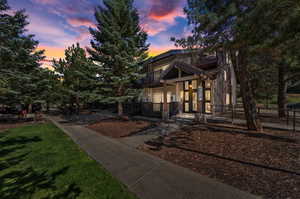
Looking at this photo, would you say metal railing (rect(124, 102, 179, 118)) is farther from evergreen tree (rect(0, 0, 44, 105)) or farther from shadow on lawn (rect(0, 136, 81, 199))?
evergreen tree (rect(0, 0, 44, 105))

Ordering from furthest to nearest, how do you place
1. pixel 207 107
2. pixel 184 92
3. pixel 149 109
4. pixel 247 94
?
pixel 149 109 → pixel 184 92 → pixel 207 107 → pixel 247 94

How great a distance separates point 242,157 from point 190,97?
821 cm

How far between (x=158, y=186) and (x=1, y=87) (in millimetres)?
14326

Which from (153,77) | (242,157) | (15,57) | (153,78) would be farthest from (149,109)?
(15,57)

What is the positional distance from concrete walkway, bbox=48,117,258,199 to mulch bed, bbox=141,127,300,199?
323 millimetres

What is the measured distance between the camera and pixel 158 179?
3178 millimetres

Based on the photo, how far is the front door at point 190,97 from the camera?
38.1ft

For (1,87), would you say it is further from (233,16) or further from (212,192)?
(233,16)

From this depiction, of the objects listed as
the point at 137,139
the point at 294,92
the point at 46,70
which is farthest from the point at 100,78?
the point at 294,92

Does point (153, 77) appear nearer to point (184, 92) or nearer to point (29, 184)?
point (184, 92)

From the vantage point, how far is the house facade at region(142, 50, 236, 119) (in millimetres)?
8983

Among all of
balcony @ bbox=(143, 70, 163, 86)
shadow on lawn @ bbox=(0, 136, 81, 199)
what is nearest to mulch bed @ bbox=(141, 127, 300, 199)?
shadow on lawn @ bbox=(0, 136, 81, 199)

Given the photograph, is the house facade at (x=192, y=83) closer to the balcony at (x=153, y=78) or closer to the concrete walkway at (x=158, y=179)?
the balcony at (x=153, y=78)

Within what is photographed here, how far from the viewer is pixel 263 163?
3.54 m
